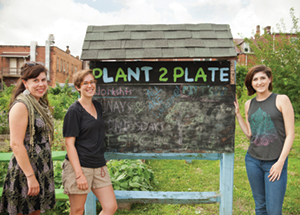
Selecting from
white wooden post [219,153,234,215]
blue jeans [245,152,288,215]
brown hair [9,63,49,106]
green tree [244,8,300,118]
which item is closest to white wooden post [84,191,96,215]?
brown hair [9,63,49,106]

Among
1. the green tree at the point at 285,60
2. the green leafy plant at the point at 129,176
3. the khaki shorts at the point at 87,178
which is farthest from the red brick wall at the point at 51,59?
the khaki shorts at the point at 87,178

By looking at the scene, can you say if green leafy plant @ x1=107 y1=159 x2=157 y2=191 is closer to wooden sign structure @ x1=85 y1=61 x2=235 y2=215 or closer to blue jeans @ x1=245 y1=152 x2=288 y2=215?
wooden sign structure @ x1=85 y1=61 x2=235 y2=215

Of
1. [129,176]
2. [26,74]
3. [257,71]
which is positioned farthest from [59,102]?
[257,71]

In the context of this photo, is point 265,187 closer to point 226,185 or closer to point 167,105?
point 226,185

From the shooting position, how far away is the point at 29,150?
2.19m

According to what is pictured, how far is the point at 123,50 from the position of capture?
120 inches

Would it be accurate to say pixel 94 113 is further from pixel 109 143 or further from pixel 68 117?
pixel 109 143

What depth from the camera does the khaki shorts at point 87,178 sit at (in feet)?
7.89

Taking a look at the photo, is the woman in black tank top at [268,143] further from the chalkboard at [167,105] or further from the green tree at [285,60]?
the green tree at [285,60]

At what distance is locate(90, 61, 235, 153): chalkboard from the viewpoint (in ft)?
10.1

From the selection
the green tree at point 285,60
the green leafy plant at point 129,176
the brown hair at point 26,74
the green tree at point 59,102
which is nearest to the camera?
the brown hair at point 26,74

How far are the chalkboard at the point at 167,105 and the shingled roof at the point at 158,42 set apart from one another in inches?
5.8

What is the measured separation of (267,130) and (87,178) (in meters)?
2.05

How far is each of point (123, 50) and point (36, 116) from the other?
4.65 feet
